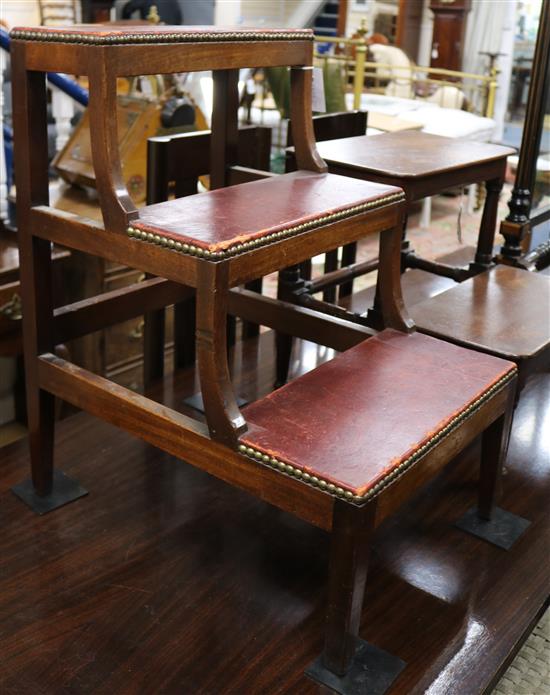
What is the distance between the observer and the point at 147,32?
119 cm

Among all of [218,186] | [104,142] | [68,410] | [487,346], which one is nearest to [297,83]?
[218,186]

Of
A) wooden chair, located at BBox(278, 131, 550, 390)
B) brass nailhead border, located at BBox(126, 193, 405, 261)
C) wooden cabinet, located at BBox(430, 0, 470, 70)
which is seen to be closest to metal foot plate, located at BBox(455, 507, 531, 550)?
wooden chair, located at BBox(278, 131, 550, 390)

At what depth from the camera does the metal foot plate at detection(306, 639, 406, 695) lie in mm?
1193

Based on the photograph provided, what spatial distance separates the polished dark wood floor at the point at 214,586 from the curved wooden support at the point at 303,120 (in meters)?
0.67

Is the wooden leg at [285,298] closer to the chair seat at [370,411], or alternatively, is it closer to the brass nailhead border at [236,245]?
the chair seat at [370,411]

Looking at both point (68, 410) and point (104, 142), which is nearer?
point (104, 142)

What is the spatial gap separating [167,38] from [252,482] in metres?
0.66

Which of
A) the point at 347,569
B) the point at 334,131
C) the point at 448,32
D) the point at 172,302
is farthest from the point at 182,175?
the point at 448,32

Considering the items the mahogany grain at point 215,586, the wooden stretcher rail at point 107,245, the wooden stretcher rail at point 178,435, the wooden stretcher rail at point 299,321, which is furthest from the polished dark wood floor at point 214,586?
the wooden stretcher rail at point 107,245

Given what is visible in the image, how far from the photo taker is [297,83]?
1555mm

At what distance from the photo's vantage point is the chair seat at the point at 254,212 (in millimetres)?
1147

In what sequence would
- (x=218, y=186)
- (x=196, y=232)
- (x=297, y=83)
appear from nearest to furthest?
(x=196, y=232)
(x=297, y=83)
(x=218, y=186)

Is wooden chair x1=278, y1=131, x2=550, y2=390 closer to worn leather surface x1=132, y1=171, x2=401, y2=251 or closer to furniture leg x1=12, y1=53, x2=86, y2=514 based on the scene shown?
worn leather surface x1=132, y1=171, x2=401, y2=251

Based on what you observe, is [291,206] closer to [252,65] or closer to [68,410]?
[252,65]
